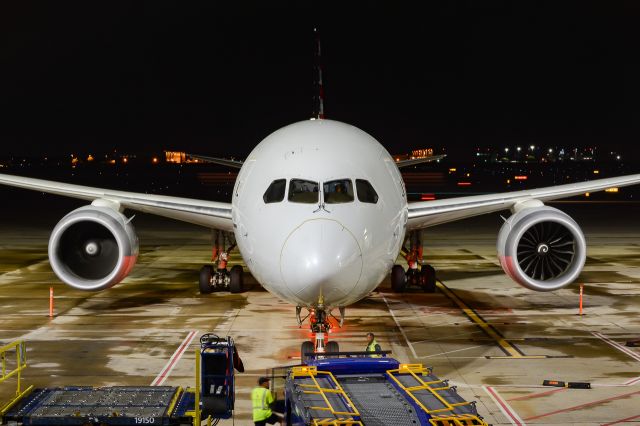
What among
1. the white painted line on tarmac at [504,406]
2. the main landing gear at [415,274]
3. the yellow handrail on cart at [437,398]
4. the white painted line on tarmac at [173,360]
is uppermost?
the main landing gear at [415,274]

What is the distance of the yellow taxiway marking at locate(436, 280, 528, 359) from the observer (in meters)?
15.3

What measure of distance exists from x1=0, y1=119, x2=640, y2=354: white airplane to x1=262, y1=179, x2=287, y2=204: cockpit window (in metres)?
0.02

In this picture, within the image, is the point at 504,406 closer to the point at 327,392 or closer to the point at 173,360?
the point at 327,392

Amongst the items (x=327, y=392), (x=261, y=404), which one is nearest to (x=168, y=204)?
(x=261, y=404)

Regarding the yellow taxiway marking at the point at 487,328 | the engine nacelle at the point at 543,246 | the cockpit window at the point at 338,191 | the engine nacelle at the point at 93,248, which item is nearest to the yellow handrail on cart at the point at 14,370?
the engine nacelle at the point at 93,248

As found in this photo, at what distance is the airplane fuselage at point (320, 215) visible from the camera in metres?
12.5

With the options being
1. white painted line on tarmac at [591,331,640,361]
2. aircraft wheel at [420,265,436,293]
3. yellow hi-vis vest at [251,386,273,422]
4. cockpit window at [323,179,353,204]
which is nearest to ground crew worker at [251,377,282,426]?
yellow hi-vis vest at [251,386,273,422]

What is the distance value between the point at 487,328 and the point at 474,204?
8.78 feet

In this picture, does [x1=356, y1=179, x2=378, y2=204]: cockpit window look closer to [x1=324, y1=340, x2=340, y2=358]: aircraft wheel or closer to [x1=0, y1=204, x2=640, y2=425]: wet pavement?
[x1=324, y1=340, x2=340, y2=358]: aircraft wheel

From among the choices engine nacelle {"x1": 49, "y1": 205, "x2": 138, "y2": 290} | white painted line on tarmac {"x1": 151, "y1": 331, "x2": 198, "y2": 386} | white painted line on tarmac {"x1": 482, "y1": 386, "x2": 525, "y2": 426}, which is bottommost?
white painted line on tarmac {"x1": 482, "y1": 386, "x2": 525, "y2": 426}

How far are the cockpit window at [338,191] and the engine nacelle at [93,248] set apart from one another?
5.88 metres

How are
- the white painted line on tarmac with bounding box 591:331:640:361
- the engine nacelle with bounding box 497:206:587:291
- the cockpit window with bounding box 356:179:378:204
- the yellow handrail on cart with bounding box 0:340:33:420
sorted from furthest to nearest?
the engine nacelle with bounding box 497:206:587:291 < the white painted line on tarmac with bounding box 591:331:640:361 < the cockpit window with bounding box 356:179:378:204 < the yellow handrail on cart with bounding box 0:340:33:420

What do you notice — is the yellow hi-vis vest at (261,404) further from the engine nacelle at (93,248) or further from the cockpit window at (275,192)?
the engine nacelle at (93,248)

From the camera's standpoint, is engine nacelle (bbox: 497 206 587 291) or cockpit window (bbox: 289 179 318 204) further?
engine nacelle (bbox: 497 206 587 291)
